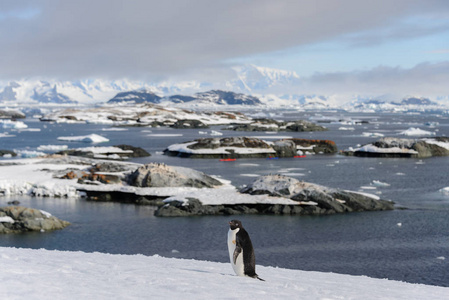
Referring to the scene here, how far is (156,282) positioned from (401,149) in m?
60.5

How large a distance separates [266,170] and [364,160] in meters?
15.4

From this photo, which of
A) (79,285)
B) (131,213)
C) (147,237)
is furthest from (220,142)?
(79,285)

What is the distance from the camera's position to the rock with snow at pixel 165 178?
1484 inches

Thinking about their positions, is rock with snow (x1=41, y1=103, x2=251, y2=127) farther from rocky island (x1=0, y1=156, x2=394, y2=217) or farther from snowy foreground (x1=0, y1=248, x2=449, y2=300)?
snowy foreground (x1=0, y1=248, x2=449, y2=300)

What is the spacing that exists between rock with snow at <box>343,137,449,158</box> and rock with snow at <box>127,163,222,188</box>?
3350 centimetres

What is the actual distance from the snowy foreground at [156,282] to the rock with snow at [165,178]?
22068 millimetres

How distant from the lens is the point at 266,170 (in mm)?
52125

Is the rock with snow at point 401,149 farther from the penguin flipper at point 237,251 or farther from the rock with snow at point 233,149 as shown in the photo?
the penguin flipper at point 237,251

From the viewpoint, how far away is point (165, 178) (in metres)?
37.9

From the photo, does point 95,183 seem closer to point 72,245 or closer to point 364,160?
point 72,245

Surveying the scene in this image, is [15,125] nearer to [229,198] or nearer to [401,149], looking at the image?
[401,149]

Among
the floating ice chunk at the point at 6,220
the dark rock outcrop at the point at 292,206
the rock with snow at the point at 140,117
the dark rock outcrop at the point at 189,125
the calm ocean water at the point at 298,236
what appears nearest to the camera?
the calm ocean water at the point at 298,236

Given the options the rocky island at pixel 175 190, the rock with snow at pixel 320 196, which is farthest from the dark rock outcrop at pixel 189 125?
the rock with snow at pixel 320 196

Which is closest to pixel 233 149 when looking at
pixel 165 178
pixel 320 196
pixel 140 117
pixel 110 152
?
pixel 110 152
